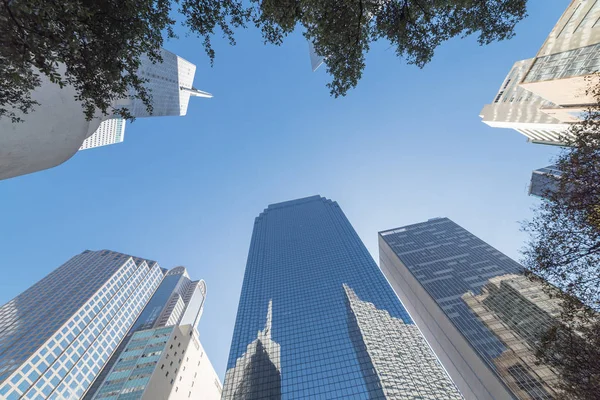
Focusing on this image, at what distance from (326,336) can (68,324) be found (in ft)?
273

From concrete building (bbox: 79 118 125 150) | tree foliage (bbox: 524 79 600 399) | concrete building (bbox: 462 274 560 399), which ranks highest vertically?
concrete building (bbox: 79 118 125 150)

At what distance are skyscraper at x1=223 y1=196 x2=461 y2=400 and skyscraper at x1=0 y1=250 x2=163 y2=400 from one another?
49.2 m

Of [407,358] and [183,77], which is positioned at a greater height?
[183,77]

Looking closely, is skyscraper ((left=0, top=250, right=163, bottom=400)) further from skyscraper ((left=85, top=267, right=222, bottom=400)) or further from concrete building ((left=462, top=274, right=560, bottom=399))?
concrete building ((left=462, top=274, right=560, bottom=399))

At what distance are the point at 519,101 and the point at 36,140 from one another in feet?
229

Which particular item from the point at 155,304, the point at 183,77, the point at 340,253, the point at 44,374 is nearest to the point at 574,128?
the point at 340,253

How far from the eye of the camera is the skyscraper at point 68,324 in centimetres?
6372

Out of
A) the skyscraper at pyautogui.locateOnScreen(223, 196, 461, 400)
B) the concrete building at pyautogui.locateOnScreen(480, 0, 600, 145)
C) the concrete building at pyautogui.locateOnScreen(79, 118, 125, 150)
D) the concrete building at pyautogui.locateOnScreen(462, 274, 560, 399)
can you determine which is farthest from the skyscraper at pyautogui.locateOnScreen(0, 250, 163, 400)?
the concrete building at pyautogui.locateOnScreen(480, 0, 600, 145)

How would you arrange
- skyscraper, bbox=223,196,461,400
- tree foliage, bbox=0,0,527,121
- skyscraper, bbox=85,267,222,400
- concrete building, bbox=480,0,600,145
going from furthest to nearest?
1. skyscraper, bbox=85,267,222,400
2. skyscraper, bbox=223,196,461,400
3. concrete building, bbox=480,0,600,145
4. tree foliage, bbox=0,0,527,121

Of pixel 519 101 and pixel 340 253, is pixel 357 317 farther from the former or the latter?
pixel 519 101

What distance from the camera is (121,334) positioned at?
4043 inches

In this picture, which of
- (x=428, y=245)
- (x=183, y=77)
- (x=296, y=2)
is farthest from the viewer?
(x=183, y=77)

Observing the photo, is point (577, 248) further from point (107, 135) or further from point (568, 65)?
point (107, 135)

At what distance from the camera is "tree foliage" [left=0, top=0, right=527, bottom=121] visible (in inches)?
210
